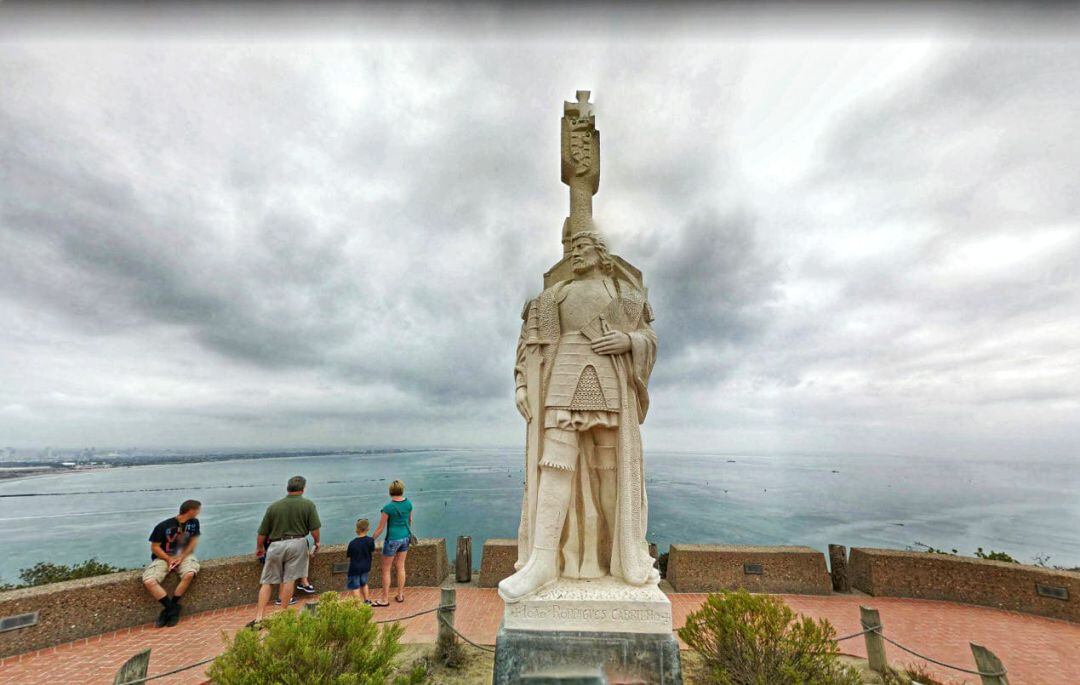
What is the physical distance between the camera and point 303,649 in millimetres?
2783

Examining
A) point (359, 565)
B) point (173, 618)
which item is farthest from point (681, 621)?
point (173, 618)

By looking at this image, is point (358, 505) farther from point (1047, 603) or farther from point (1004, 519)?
point (1004, 519)

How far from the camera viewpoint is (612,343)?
12.3ft

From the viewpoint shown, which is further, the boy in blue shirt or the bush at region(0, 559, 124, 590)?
A: the bush at region(0, 559, 124, 590)

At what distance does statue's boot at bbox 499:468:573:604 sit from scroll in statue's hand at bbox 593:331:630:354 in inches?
44.5

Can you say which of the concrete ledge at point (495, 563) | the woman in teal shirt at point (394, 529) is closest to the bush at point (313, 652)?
the woman in teal shirt at point (394, 529)

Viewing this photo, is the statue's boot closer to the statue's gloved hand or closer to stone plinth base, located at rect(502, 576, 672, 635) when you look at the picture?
stone plinth base, located at rect(502, 576, 672, 635)

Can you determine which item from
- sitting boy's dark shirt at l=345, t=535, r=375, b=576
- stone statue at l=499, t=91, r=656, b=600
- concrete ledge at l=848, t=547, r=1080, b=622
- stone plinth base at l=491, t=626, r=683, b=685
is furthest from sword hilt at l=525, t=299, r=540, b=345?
concrete ledge at l=848, t=547, r=1080, b=622

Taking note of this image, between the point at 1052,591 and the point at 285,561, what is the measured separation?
10.6m

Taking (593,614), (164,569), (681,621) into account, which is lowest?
(681,621)

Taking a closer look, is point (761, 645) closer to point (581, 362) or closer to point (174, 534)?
point (581, 362)

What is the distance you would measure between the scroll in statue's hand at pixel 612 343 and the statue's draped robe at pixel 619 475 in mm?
85

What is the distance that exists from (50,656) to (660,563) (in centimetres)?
803

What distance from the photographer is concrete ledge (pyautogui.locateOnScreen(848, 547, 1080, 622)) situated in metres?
5.84
